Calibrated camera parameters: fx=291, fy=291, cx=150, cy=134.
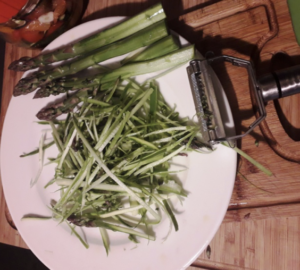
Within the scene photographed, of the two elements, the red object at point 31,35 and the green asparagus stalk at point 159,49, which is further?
the red object at point 31,35

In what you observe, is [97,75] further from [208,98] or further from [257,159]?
[257,159]

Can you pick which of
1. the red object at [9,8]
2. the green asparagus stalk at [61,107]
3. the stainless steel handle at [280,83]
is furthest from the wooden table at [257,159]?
the red object at [9,8]

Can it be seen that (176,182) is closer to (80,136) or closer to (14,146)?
(80,136)

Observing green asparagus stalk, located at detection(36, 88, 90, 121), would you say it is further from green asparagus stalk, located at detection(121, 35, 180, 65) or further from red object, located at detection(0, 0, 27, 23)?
red object, located at detection(0, 0, 27, 23)

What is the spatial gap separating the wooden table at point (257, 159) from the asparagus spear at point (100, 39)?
17 cm

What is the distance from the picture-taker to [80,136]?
3.78ft

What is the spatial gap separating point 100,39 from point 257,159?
0.78 metres

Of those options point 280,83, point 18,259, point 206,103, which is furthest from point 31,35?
point 18,259

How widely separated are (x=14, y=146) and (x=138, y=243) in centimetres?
72

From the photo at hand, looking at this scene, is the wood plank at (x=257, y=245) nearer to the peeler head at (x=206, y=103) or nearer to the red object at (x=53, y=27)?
the peeler head at (x=206, y=103)

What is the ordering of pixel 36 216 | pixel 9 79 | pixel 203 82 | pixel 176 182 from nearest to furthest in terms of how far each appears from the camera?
pixel 203 82
pixel 176 182
pixel 36 216
pixel 9 79

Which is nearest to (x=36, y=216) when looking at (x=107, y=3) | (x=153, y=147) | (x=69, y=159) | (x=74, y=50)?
(x=69, y=159)

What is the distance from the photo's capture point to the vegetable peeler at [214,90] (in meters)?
0.98

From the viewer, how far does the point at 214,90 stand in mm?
1050
